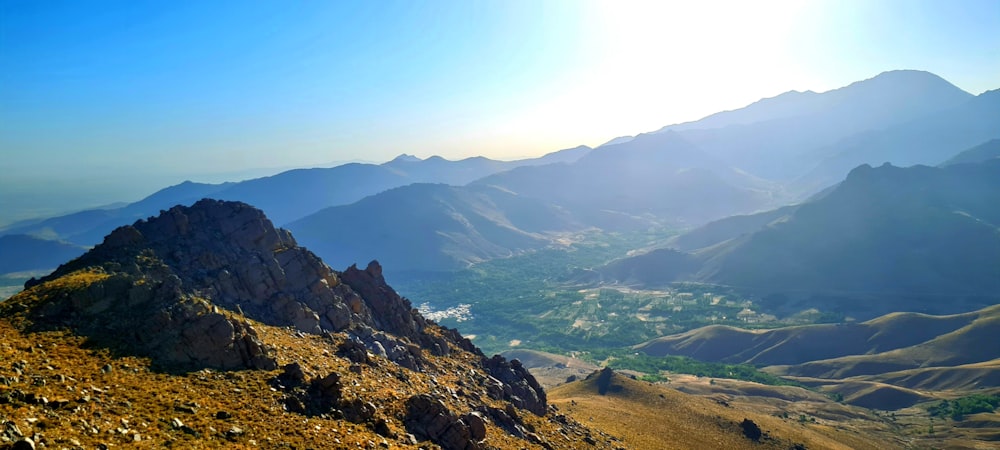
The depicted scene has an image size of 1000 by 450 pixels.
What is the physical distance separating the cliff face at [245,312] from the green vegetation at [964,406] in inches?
3810

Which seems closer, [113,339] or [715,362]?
[113,339]

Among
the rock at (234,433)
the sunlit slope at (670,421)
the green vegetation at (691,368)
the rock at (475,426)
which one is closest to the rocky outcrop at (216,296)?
the rock at (234,433)

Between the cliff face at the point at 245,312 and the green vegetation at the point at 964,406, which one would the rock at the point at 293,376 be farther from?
the green vegetation at the point at 964,406

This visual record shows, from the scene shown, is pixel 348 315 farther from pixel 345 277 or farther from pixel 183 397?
pixel 183 397

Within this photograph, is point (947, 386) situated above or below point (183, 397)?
below

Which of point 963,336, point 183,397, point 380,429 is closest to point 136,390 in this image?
point 183,397

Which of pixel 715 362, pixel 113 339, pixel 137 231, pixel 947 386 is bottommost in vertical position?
pixel 715 362

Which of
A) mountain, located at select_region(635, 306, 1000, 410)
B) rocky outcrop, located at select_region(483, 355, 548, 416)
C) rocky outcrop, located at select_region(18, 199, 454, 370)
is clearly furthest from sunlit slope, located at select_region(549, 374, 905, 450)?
mountain, located at select_region(635, 306, 1000, 410)

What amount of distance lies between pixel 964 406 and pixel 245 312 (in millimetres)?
128630

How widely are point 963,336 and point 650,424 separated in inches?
5482

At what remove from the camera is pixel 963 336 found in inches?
5694

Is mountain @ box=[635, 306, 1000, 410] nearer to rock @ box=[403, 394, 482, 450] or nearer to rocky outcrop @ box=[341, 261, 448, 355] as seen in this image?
rocky outcrop @ box=[341, 261, 448, 355]

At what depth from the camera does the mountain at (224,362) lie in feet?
64.2

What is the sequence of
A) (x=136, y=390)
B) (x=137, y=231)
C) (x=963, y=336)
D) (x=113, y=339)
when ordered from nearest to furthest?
(x=136, y=390) → (x=113, y=339) → (x=137, y=231) → (x=963, y=336)
